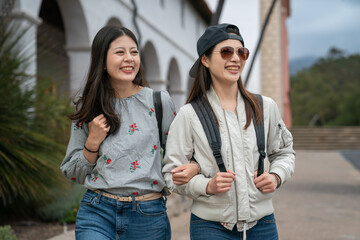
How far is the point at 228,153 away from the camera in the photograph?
2.24 metres

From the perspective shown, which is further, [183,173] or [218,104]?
[218,104]

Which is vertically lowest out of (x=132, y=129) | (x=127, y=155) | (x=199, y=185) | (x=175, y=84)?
(x=199, y=185)

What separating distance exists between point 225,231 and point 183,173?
0.33 metres

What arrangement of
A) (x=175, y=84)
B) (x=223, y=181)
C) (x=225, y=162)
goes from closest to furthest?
(x=223, y=181)
(x=225, y=162)
(x=175, y=84)

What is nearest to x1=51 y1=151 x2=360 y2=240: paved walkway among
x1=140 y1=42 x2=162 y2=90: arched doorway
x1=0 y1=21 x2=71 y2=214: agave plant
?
x1=0 y1=21 x2=71 y2=214: agave plant

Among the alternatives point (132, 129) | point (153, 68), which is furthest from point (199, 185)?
point (153, 68)

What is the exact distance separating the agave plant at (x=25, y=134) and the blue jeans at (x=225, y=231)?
2759mm

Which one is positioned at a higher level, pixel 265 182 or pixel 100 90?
pixel 100 90

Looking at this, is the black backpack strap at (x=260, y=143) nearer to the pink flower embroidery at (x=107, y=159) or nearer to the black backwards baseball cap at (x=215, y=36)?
the black backwards baseball cap at (x=215, y=36)

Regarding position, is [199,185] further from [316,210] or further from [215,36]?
[316,210]

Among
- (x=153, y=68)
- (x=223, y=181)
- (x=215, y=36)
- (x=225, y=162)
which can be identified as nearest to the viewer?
(x=223, y=181)

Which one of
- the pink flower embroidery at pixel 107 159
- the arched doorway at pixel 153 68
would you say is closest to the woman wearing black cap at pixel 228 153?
the pink flower embroidery at pixel 107 159

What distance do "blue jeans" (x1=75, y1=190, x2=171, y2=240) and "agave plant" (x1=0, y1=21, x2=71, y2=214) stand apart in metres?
2.49

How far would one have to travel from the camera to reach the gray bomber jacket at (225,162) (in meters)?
2.21
